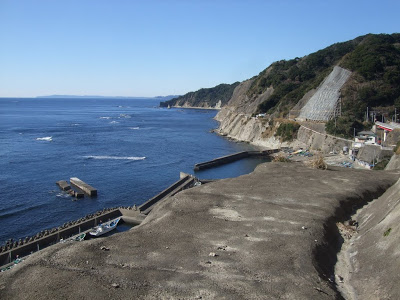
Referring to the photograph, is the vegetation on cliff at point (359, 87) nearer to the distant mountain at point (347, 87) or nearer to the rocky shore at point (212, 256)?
the distant mountain at point (347, 87)

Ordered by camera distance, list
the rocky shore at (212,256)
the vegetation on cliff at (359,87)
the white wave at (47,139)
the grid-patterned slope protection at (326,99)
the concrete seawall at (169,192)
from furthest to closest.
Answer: the white wave at (47,139) < the grid-patterned slope protection at (326,99) < the vegetation on cliff at (359,87) < the concrete seawall at (169,192) < the rocky shore at (212,256)

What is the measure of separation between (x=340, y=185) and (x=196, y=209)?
15.6 meters

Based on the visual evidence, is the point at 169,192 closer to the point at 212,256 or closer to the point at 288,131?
the point at 212,256

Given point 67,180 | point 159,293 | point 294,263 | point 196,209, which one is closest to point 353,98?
point 67,180

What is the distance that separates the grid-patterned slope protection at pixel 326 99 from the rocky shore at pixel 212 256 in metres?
58.1

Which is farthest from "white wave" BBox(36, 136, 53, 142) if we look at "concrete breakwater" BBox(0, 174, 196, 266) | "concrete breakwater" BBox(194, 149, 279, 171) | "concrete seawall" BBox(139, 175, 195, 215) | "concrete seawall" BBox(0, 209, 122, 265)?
"concrete seawall" BBox(0, 209, 122, 265)

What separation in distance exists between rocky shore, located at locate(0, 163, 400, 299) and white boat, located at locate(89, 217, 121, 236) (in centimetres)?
1081

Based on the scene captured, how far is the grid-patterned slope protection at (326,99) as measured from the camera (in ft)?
290

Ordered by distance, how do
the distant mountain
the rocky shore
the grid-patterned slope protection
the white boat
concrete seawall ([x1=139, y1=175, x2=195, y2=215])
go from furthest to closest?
the grid-patterned slope protection
the distant mountain
concrete seawall ([x1=139, y1=175, x2=195, y2=215])
the white boat
the rocky shore

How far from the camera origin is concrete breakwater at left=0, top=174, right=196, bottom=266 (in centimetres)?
3372

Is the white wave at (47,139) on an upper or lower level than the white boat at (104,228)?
upper

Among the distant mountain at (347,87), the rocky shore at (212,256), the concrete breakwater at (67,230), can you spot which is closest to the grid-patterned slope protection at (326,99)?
the distant mountain at (347,87)

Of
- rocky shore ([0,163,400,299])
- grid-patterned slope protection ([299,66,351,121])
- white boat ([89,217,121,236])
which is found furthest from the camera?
grid-patterned slope protection ([299,66,351,121])

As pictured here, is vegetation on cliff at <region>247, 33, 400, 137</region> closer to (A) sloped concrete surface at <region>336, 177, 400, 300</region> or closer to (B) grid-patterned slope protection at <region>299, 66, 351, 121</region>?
(B) grid-patterned slope protection at <region>299, 66, 351, 121</region>
